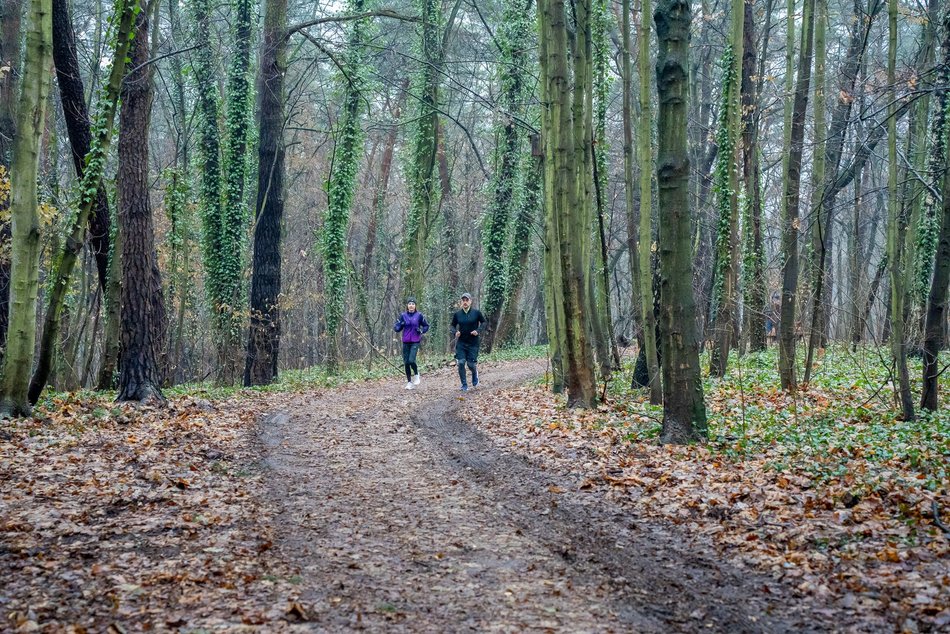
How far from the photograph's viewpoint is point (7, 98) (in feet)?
47.9

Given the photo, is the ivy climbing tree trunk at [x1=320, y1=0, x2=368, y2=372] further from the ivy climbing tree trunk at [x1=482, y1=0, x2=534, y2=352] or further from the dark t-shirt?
the dark t-shirt

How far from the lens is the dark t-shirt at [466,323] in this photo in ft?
52.3

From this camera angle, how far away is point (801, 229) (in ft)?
44.3

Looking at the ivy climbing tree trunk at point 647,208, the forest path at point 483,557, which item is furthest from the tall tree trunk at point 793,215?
the forest path at point 483,557

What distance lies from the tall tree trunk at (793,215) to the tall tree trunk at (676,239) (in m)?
4.08

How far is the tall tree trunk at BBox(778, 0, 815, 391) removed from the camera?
39.5 ft

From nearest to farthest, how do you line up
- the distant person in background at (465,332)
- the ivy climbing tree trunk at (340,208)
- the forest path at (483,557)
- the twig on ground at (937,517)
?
1. the forest path at (483,557)
2. the twig on ground at (937,517)
3. the distant person in background at (465,332)
4. the ivy climbing tree trunk at (340,208)

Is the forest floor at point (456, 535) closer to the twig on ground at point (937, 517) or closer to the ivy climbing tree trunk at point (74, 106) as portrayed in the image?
the twig on ground at point (937, 517)

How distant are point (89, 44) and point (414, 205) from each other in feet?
35.7

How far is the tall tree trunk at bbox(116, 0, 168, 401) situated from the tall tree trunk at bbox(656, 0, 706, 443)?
26.6 ft

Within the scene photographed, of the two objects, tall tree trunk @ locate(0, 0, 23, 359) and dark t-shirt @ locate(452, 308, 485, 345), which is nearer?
tall tree trunk @ locate(0, 0, 23, 359)

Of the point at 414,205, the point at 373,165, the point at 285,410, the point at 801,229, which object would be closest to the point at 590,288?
the point at 801,229

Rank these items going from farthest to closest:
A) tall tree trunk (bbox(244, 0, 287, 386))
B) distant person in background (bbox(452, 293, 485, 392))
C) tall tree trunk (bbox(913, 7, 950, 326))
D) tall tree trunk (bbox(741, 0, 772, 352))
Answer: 1. tall tree trunk (bbox(244, 0, 287, 386))
2. distant person in background (bbox(452, 293, 485, 392))
3. tall tree trunk (bbox(741, 0, 772, 352))
4. tall tree trunk (bbox(913, 7, 950, 326))

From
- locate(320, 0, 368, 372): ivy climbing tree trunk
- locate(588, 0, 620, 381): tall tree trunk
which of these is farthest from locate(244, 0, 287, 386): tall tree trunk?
locate(588, 0, 620, 381): tall tree trunk
